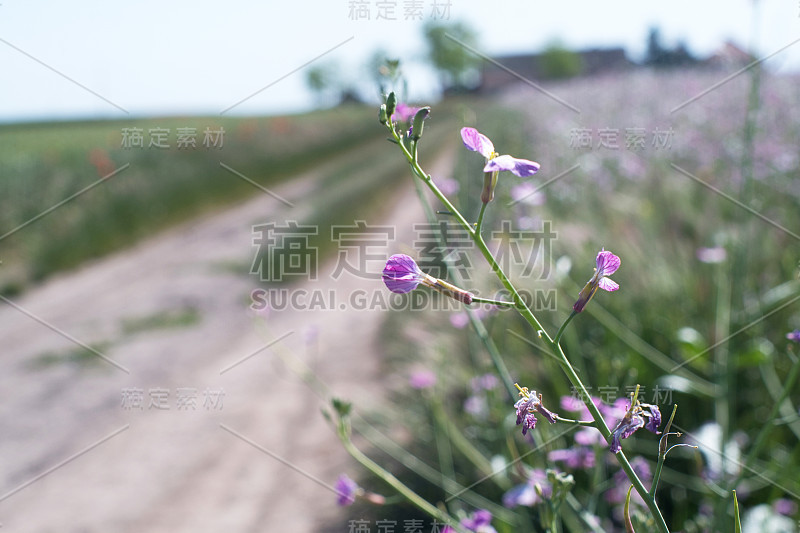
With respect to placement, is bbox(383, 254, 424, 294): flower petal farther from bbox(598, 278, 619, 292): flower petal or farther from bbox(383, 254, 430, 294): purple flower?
bbox(598, 278, 619, 292): flower petal

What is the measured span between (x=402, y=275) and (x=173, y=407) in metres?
4.30

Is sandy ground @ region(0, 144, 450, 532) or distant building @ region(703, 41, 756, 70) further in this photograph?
sandy ground @ region(0, 144, 450, 532)

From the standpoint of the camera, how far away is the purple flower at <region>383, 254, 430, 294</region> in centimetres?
83

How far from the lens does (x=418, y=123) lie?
93 centimetres

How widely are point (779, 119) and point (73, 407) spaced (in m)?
5.87

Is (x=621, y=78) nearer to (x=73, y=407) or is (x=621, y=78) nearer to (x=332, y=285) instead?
(x=332, y=285)

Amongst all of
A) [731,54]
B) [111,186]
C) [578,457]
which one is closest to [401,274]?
[578,457]

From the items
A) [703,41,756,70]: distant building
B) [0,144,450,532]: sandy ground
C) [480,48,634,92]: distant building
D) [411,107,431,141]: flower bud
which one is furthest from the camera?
[480,48,634,92]: distant building

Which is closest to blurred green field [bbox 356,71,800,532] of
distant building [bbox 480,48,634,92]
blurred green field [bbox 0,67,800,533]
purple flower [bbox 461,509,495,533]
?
blurred green field [bbox 0,67,800,533]

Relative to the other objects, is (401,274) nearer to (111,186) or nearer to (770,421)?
(770,421)

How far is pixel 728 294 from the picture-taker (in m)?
2.92

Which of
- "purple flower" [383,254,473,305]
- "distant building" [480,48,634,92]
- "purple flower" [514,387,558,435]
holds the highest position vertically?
"distant building" [480,48,634,92]

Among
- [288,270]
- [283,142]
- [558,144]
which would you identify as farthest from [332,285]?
[283,142]

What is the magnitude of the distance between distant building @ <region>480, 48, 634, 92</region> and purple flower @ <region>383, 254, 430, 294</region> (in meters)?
1.88
